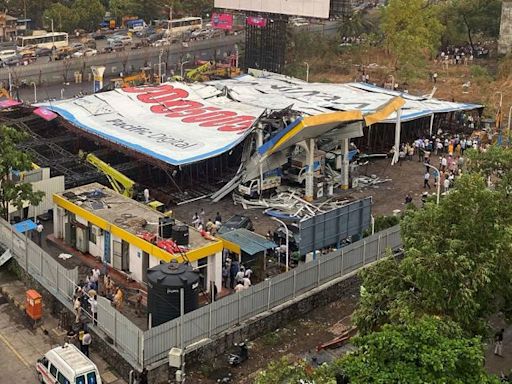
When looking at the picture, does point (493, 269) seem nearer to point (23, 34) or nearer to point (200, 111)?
point (200, 111)

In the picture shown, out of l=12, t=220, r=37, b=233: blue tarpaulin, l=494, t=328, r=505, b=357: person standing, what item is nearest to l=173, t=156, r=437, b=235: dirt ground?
l=12, t=220, r=37, b=233: blue tarpaulin

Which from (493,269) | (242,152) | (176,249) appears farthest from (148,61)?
(493,269)

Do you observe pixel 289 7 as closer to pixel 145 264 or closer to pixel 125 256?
pixel 125 256

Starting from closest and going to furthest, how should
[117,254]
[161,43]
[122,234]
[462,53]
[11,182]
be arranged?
[122,234] < [117,254] < [11,182] < [462,53] < [161,43]

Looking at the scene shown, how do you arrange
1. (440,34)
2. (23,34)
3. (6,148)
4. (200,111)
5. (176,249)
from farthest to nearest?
1. (23,34)
2. (440,34)
3. (200,111)
4. (6,148)
5. (176,249)

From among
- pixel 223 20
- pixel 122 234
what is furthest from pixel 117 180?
pixel 223 20

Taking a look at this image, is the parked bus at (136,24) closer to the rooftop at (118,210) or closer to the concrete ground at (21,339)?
the rooftop at (118,210)
